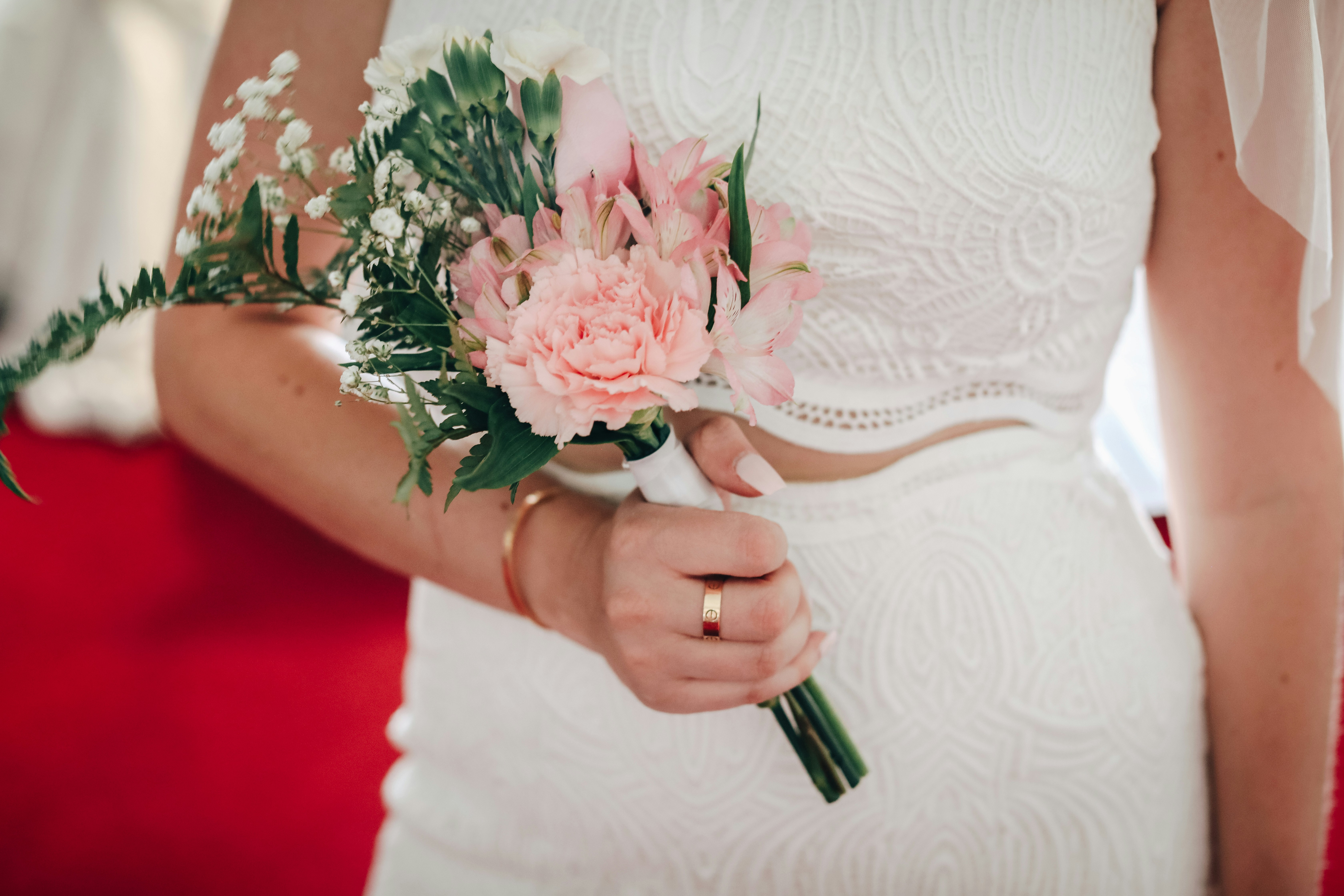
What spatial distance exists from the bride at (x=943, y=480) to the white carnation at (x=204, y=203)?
26 centimetres

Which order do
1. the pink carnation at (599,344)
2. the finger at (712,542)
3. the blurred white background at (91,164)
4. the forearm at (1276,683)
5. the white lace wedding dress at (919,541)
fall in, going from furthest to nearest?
the blurred white background at (91,164)
the forearm at (1276,683)
the white lace wedding dress at (919,541)
the finger at (712,542)
the pink carnation at (599,344)

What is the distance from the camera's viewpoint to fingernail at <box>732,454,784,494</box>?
474 millimetres

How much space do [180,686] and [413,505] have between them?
1310 mm

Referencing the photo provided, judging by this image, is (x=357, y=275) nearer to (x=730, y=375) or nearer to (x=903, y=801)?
(x=730, y=375)

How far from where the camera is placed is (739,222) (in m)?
0.36

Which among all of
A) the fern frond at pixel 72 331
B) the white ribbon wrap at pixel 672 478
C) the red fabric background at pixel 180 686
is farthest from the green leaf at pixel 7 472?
the red fabric background at pixel 180 686

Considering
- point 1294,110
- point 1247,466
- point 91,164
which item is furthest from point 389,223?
point 91,164

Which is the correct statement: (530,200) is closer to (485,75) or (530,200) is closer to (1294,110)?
(485,75)

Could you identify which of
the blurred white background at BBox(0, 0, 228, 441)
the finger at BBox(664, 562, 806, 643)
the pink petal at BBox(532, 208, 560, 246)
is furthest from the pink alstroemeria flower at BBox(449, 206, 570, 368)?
the blurred white background at BBox(0, 0, 228, 441)

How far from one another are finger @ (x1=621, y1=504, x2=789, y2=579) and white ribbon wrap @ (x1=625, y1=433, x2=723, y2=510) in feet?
0.05

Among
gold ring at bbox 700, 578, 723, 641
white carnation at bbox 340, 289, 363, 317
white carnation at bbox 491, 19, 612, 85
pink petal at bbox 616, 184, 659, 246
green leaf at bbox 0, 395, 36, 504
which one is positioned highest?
white carnation at bbox 491, 19, 612, 85

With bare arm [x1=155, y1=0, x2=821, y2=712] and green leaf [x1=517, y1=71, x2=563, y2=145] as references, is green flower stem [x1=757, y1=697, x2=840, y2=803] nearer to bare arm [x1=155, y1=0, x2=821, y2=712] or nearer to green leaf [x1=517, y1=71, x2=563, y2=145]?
bare arm [x1=155, y1=0, x2=821, y2=712]

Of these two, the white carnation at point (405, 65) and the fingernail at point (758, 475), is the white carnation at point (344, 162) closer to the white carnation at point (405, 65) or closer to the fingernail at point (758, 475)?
the white carnation at point (405, 65)

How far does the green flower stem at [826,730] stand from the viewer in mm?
570
